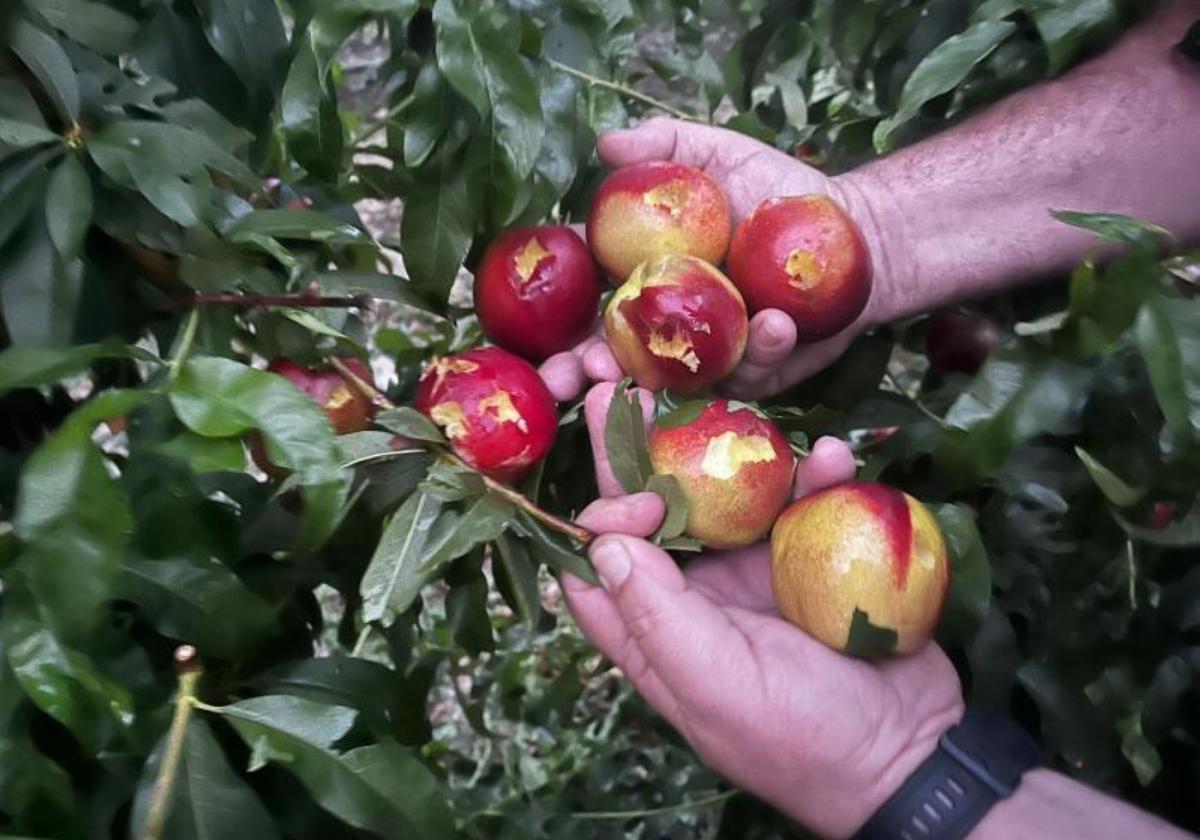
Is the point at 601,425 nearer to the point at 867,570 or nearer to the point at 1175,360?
the point at 867,570

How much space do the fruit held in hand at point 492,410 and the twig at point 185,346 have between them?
219 mm

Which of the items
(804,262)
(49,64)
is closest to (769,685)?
(804,262)

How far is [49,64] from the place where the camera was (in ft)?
2.54

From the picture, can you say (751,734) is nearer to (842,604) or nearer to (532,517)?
(842,604)

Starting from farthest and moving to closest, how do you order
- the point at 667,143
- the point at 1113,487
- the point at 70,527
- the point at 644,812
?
the point at 644,812 < the point at 667,143 < the point at 1113,487 < the point at 70,527

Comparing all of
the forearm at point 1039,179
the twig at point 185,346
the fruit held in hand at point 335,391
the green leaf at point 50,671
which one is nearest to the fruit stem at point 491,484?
the fruit held in hand at point 335,391

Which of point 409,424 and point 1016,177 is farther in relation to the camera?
point 1016,177

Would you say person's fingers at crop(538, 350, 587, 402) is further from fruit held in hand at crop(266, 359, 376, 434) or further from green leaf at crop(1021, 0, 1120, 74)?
green leaf at crop(1021, 0, 1120, 74)

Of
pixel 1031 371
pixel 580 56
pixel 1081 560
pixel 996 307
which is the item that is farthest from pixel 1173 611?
pixel 580 56

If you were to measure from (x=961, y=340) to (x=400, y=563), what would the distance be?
2.54 feet

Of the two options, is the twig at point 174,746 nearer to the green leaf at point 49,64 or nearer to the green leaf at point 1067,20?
the green leaf at point 49,64

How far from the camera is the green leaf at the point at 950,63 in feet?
3.39

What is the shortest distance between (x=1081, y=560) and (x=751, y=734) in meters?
0.37

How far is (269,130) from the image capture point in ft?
3.41
